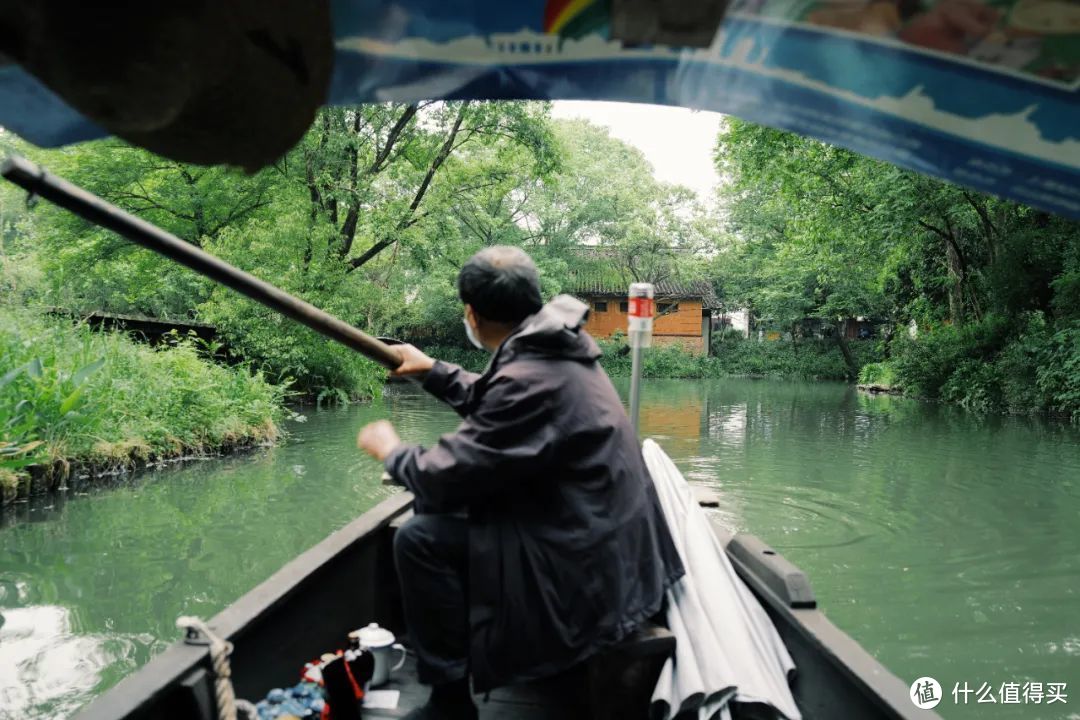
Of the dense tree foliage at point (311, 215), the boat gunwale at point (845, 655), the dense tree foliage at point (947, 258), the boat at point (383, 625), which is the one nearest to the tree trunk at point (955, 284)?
the dense tree foliage at point (947, 258)

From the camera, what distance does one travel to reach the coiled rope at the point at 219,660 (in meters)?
1.73

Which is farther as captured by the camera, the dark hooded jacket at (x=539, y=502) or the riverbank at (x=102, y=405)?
the riverbank at (x=102, y=405)

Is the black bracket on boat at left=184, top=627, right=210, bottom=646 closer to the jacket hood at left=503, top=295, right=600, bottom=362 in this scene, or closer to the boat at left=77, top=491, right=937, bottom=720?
the boat at left=77, top=491, right=937, bottom=720

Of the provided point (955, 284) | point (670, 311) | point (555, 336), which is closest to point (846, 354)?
point (670, 311)

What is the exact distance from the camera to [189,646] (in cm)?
178

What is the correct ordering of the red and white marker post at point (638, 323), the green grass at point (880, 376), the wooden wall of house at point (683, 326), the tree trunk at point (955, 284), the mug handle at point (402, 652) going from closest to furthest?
1. the mug handle at point (402, 652)
2. the red and white marker post at point (638, 323)
3. the tree trunk at point (955, 284)
4. the green grass at point (880, 376)
5. the wooden wall of house at point (683, 326)

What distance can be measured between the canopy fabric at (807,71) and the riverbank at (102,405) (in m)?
6.08

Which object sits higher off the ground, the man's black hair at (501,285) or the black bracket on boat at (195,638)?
the man's black hair at (501,285)

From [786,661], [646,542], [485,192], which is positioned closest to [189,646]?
[646,542]

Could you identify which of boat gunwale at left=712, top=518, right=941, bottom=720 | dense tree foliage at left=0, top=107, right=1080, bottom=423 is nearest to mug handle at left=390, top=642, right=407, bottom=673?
boat gunwale at left=712, top=518, right=941, bottom=720

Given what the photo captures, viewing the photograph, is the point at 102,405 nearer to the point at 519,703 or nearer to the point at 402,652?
the point at 402,652

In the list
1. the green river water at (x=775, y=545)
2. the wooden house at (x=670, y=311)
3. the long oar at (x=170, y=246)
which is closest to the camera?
the long oar at (x=170, y=246)

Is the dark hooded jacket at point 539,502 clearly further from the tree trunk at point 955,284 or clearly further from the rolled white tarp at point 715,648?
the tree trunk at point 955,284

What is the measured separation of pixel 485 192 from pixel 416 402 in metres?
5.35
